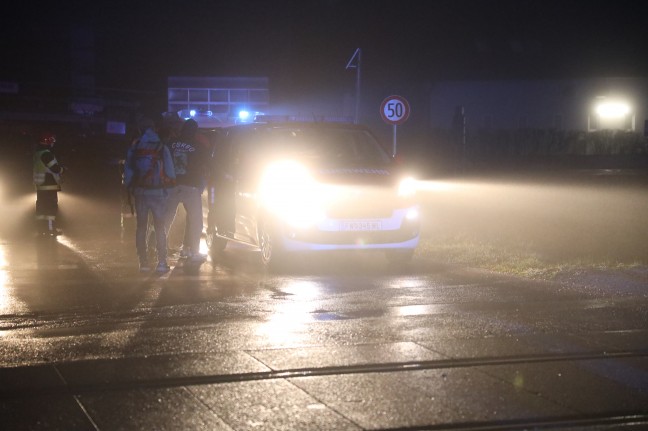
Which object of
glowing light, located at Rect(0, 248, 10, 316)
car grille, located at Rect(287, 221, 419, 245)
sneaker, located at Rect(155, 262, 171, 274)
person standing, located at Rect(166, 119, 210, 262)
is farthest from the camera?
person standing, located at Rect(166, 119, 210, 262)

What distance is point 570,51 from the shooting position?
55.8 m

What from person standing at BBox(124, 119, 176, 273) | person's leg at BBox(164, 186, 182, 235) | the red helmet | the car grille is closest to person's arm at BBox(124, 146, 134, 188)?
person standing at BBox(124, 119, 176, 273)

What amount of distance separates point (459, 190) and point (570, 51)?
31.2 meters

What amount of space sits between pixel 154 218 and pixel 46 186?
17.2 feet

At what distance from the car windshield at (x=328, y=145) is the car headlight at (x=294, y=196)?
1.57 ft

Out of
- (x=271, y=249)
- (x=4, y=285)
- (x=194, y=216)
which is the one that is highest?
(x=194, y=216)

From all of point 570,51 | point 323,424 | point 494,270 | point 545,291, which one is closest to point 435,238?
point 494,270

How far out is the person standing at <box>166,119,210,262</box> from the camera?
13.2 m

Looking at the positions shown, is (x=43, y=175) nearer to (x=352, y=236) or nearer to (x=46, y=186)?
Answer: (x=46, y=186)

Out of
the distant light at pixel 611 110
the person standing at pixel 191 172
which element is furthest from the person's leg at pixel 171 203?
the distant light at pixel 611 110

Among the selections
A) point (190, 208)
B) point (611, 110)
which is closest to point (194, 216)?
point (190, 208)

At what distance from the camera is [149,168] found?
41.1ft

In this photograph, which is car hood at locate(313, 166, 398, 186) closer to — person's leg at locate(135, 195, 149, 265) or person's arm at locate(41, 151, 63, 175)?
person's leg at locate(135, 195, 149, 265)

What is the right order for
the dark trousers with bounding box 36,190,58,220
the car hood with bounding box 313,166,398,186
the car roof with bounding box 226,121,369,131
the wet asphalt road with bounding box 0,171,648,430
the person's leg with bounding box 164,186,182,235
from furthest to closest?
the dark trousers with bounding box 36,190,58,220, the car roof with bounding box 226,121,369,131, the car hood with bounding box 313,166,398,186, the person's leg with bounding box 164,186,182,235, the wet asphalt road with bounding box 0,171,648,430
